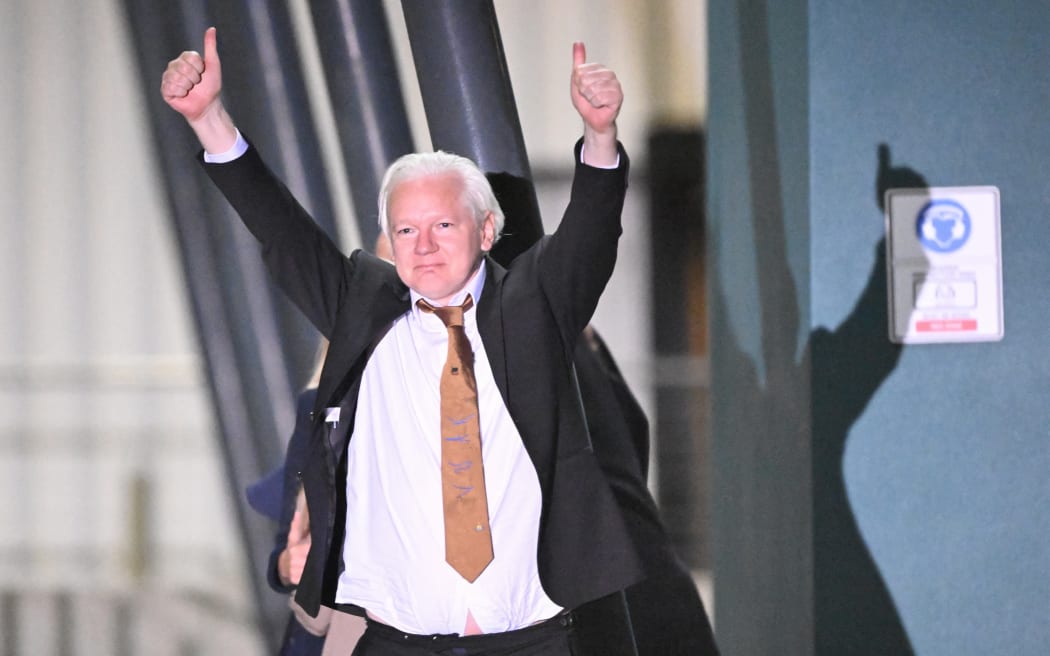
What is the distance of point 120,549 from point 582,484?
8.75ft

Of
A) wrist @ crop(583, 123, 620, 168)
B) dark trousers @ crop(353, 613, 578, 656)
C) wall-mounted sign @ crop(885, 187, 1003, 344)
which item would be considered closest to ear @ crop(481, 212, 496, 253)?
wrist @ crop(583, 123, 620, 168)

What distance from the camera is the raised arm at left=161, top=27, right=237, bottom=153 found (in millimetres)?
1735

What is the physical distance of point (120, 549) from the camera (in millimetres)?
3949

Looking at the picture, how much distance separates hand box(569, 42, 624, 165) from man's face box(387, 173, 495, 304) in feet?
0.68

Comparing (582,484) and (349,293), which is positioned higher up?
(349,293)

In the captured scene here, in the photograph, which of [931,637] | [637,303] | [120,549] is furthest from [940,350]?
[120,549]

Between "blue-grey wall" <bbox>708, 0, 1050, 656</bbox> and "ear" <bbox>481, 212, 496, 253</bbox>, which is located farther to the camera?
"blue-grey wall" <bbox>708, 0, 1050, 656</bbox>

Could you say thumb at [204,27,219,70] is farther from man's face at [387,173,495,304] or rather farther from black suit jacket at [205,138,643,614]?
man's face at [387,173,495,304]

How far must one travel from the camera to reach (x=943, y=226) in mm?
2434

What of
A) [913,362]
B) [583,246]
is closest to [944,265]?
[913,362]

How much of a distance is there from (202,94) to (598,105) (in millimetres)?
574

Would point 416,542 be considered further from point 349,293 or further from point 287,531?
A: point 287,531

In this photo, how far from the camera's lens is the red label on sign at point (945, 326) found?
8.00 ft

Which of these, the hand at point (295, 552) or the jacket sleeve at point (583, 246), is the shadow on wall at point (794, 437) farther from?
the hand at point (295, 552)
